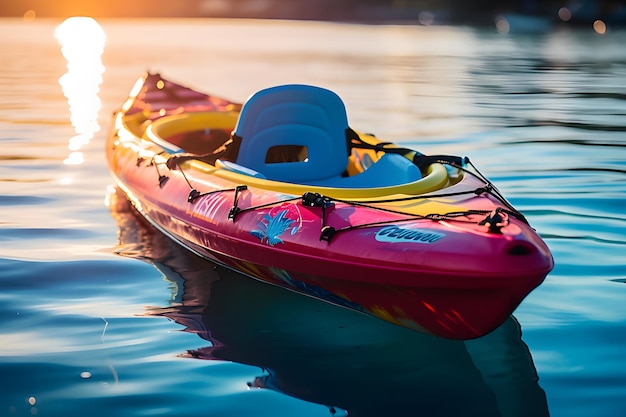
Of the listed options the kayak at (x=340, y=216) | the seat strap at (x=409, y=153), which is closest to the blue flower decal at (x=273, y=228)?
the kayak at (x=340, y=216)

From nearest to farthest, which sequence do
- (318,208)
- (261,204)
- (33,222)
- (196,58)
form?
(318,208)
(261,204)
(33,222)
(196,58)

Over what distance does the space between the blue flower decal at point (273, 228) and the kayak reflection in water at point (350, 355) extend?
0.48m

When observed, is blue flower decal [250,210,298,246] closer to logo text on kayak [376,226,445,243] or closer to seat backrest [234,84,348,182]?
logo text on kayak [376,226,445,243]

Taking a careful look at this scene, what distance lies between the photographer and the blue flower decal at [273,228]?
555cm

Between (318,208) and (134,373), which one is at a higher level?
(318,208)

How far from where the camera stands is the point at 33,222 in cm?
788

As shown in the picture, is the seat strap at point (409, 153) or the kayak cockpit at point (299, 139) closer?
the seat strap at point (409, 153)

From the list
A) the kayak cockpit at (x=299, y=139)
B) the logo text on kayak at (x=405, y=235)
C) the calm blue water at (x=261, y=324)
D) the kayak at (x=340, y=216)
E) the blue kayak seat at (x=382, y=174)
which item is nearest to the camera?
the calm blue water at (x=261, y=324)

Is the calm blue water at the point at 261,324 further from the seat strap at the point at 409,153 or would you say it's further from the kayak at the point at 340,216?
the seat strap at the point at 409,153

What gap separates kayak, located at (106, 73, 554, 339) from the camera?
4.66 m

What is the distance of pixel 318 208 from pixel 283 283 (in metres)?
0.61

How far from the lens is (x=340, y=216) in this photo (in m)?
5.36

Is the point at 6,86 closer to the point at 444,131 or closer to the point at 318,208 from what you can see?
the point at 444,131

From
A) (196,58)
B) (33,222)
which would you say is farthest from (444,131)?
(196,58)
